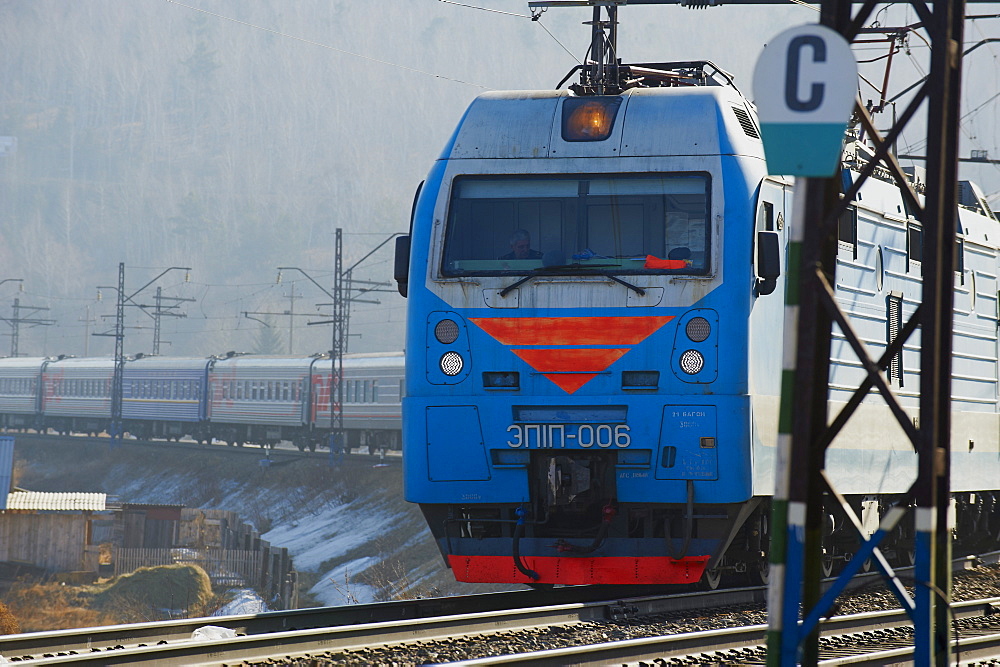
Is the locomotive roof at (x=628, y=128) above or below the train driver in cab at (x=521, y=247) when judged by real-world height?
above

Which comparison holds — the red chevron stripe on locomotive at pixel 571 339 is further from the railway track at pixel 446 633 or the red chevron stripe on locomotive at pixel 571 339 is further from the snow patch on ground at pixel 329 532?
the snow patch on ground at pixel 329 532

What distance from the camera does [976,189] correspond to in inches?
566

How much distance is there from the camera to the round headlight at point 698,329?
883 centimetres

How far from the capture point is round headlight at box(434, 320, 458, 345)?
9156 mm

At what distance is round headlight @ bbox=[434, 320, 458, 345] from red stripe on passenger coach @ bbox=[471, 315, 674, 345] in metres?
0.17

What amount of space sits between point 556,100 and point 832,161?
549 centimetres

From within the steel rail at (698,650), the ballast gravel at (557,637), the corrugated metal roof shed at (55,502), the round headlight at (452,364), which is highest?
the round headlight at (452,364)

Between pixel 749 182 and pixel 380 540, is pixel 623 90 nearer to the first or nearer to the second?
pixel 749 182

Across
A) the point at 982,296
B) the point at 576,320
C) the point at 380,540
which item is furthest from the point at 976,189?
the point at 380,540

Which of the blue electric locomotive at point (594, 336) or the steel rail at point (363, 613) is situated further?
the blue electric locomotive at point (594, 336)

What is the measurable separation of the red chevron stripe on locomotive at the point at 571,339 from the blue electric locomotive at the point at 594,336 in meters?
0.01

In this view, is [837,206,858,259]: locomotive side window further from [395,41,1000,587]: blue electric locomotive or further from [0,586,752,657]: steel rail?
[0,586,752,657]: steel rail

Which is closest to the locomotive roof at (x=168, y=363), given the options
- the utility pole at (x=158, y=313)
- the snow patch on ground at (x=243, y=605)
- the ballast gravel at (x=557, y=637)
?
the utility pole at (x=158, y=313)

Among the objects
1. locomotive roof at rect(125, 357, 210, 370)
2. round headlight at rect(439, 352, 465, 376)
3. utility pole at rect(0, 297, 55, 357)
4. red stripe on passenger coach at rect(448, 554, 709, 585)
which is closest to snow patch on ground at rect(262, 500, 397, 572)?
locomotive roof at rect(125, 357, 210, 370)
